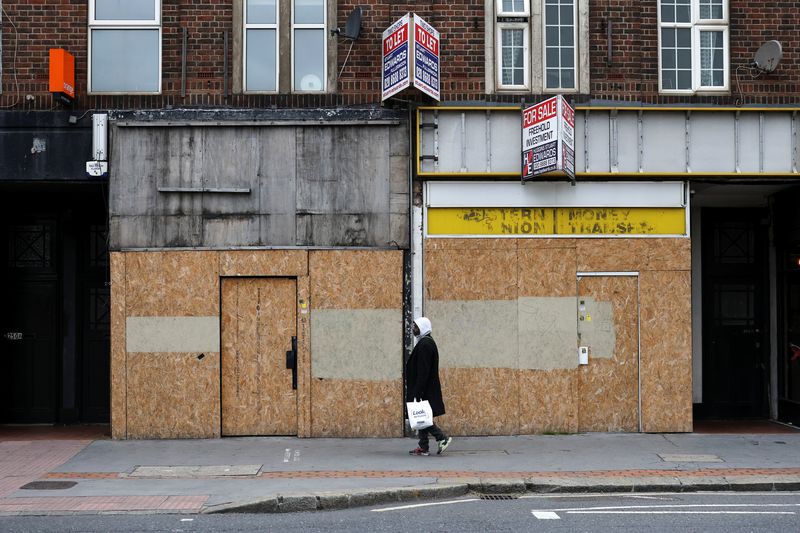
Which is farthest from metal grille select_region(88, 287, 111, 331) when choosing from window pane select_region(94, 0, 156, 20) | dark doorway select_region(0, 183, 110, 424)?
window pane select_region(94, 0, 156, 20)

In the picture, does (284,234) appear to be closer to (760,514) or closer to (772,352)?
(760,514)

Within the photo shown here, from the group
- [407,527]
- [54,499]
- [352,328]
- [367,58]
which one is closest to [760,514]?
[407,527]

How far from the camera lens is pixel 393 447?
12.0m

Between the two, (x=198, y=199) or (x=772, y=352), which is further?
(x=772, y=352)

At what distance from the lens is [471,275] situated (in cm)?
1288

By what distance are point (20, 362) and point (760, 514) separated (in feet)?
37.9

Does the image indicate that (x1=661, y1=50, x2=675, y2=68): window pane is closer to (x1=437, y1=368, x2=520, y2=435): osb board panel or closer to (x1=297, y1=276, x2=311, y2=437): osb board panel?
(x1=437, y1=368, x2=520, y2=435): osb board panel

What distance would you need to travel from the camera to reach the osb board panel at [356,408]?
12.7 metres

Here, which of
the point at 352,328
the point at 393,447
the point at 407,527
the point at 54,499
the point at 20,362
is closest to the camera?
the point at 407,527

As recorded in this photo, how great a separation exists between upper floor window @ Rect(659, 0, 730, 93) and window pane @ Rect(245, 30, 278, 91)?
598 centimetres

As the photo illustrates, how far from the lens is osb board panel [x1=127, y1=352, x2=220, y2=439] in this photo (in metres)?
12.7

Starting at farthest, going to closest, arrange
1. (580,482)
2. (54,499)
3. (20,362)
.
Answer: (20,362) < (580,482) < (54,499)

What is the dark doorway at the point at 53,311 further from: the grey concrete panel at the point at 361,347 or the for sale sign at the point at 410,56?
the for sale sign at the point at 410,56

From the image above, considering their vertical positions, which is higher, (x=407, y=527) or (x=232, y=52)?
(x=232, y=52)
